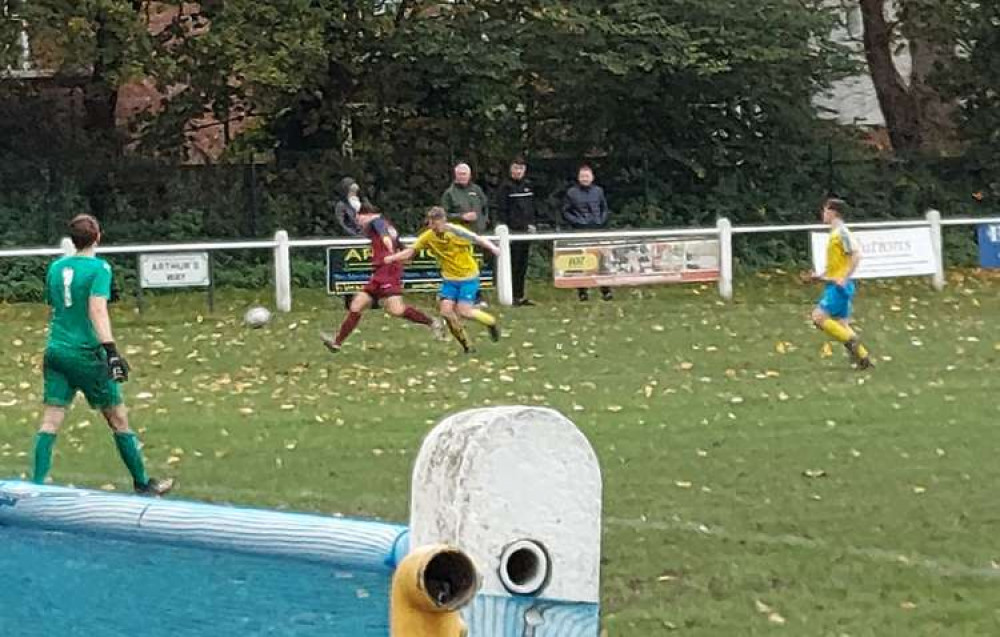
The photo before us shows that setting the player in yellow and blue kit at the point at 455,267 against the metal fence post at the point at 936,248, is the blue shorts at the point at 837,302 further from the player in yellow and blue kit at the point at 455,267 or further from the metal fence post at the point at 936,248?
the metal fence post at the point at 936,248

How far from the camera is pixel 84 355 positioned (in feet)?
33.7

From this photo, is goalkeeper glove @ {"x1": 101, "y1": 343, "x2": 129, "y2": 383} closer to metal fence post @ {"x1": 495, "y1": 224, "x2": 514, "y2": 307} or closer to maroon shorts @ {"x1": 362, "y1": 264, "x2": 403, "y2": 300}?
maroon shorts @ {"x1": 362, "y1": 264, "x2": 403, "y2": 300}

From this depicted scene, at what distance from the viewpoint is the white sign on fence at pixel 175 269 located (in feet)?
75.6

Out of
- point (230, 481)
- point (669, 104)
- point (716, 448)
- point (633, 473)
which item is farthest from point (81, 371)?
point (669, 104)

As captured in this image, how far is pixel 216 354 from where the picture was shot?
17906 mm

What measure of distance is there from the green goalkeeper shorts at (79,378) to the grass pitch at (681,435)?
0.54 meters

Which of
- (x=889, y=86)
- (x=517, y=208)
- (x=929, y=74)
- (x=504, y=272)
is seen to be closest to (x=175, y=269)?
(x=504, y=272)

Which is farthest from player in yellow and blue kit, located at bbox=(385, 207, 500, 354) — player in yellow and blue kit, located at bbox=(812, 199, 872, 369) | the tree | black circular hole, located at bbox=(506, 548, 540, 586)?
the tree

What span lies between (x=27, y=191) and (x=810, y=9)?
13.0 m

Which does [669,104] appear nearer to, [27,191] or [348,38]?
[348,38]

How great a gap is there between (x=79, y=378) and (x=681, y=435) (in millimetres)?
3937

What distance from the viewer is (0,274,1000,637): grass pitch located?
7.69 meters

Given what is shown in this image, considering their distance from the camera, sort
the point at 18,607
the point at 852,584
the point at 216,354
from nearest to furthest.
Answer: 1. the point at 18,607
2. the point at 852,584
3. the point at 216,354

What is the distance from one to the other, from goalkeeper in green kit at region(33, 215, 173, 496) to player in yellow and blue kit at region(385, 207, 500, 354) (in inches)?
272
